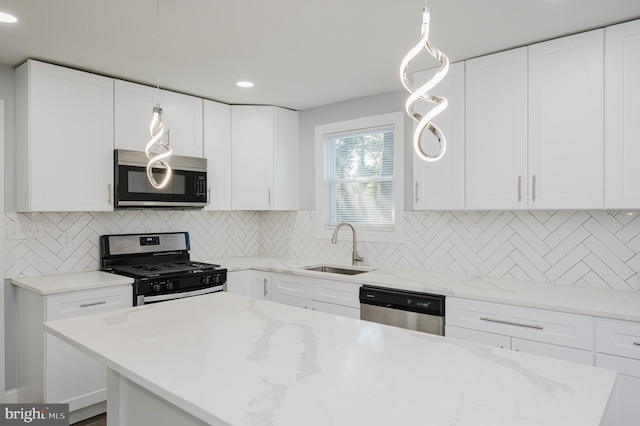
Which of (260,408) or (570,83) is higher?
(570,83)

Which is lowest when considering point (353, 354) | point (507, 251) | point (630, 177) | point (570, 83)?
point (353, 354)

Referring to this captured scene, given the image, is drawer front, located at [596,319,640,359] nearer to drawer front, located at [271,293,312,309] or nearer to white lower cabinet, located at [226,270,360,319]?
white lower cabinet, located at [226,270,360,319]

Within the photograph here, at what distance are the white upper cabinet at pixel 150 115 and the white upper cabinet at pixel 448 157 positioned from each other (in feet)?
6.48

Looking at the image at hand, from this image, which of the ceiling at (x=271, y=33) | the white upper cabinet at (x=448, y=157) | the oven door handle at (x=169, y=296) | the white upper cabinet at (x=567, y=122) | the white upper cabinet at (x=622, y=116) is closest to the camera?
the ceiling at (x=271, y=33)

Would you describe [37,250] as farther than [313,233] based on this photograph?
No

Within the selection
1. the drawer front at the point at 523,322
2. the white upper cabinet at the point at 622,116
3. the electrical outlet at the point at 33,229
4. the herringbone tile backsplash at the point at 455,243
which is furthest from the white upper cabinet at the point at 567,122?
the electrical outlet at the point at 33,229

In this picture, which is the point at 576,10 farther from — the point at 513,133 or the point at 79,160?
the point at 79,160

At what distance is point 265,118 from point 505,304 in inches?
108

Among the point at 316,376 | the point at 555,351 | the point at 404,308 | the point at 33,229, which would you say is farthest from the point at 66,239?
the point at 555,351

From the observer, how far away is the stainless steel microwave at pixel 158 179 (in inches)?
126

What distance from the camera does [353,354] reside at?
4.65 feet

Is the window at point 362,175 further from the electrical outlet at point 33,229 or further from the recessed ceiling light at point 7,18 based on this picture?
the recessed ceiling light at point 7,18

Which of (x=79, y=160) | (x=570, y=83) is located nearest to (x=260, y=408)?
(x=570, y=83)

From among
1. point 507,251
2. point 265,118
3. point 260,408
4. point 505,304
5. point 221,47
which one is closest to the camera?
point 260,408
